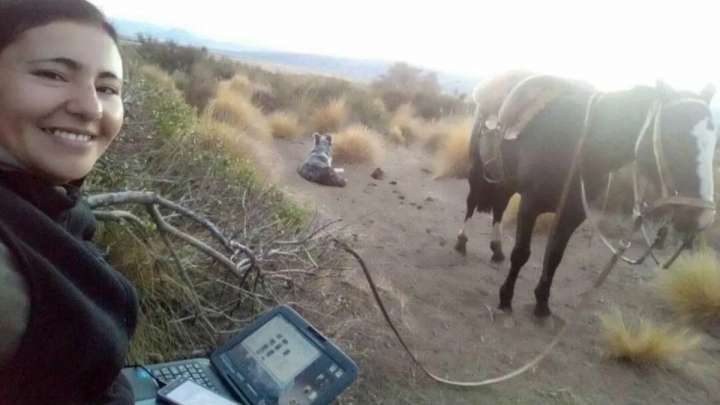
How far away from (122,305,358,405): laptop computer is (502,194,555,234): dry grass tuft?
4.31 m

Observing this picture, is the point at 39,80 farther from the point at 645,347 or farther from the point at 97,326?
the point at 645,347

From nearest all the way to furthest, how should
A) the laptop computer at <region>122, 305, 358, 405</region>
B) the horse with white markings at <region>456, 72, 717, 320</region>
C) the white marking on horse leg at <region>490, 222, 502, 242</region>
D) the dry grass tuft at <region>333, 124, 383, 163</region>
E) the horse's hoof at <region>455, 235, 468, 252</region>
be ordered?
the laptop computer at <region>122, 305, 358, 405</region>, the horse with white markings at <region>456, 72, 717, 320</region>, the white marking on horse leg at <region>490, 222, 502, 242</region>, the horse's hoof at <region>455, 235, 468, 252</region>, the dry grass tuft at <region>333, 124, 383, 163</region>

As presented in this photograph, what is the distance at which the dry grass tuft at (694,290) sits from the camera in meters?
4.61

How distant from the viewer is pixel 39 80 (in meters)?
1.13

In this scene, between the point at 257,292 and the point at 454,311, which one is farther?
the point at 454,311

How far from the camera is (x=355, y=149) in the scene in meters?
8.84

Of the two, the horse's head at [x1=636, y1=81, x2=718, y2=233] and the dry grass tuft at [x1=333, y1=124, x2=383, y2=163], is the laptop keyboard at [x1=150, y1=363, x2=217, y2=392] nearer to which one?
the horse's head at [x1=636, y1=81, x2=718, y2=233]

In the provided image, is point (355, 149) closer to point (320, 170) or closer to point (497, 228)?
point (320, 170)

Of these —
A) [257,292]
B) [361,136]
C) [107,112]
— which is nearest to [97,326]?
[107,112]

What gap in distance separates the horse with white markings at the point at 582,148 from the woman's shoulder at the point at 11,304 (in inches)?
118

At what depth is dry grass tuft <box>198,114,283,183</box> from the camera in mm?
6203

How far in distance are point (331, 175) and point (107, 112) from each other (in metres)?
6.17

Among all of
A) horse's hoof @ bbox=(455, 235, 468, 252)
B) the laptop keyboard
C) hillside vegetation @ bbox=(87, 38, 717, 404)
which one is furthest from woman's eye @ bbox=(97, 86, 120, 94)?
horse's hoof @ bbox=(455, 235, 468, 252)

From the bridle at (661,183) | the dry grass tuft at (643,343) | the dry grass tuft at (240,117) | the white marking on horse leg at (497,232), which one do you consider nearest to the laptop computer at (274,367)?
the bridle at (661,183)
